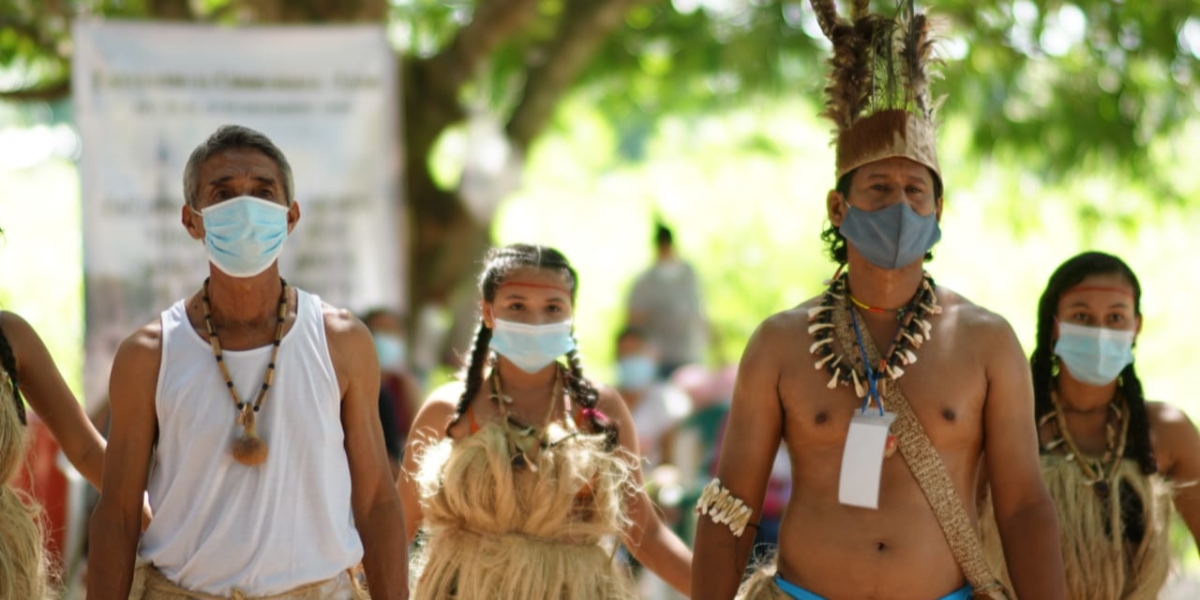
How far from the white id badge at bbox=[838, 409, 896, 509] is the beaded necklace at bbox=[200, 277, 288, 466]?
1415 millimetres

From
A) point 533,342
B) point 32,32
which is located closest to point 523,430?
point 533,342

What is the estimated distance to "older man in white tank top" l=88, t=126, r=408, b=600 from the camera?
3.76 m

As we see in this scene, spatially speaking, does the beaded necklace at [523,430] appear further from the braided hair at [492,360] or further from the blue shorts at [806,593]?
the blue shorts at [806,593]

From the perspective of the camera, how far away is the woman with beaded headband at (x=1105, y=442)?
493cm

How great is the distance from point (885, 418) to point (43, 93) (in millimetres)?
8554

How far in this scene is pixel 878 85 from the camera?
4.29 meters

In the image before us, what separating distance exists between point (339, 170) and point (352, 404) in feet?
17.4

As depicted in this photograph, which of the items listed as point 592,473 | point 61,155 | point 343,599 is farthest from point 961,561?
Result: point 61,155

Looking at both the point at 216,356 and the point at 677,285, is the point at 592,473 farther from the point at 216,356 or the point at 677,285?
the point at 677,285

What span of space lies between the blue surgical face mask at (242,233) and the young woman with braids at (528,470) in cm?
119

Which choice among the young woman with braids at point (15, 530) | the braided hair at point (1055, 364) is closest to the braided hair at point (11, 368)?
the young woman with braids at point (15, 530)

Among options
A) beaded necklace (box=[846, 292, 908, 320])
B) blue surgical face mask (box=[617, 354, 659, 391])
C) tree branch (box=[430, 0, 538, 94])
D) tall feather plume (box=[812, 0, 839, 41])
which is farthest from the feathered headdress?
tree branch (box=[430, 0, 538, 94])

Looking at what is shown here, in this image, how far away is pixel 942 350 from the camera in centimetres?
416

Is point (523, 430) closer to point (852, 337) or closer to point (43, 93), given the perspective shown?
point (852, 337)
